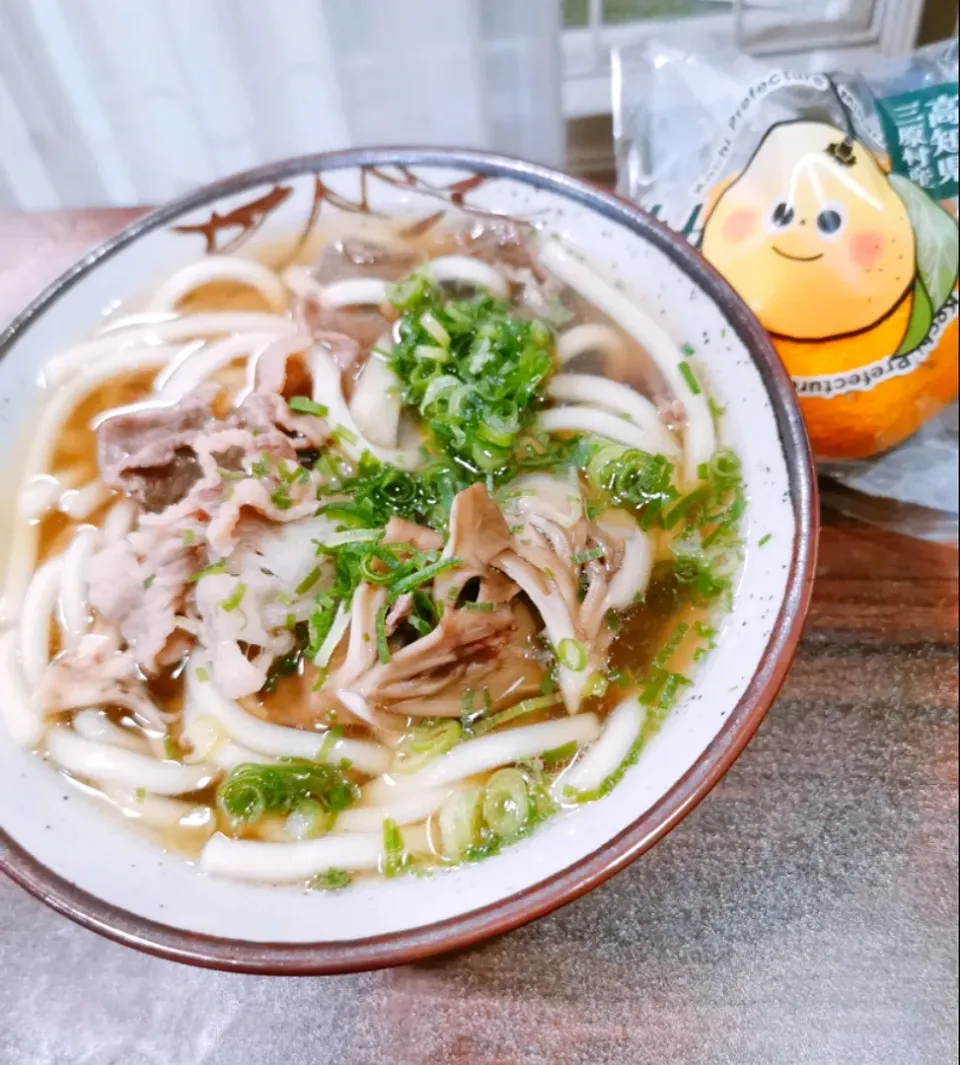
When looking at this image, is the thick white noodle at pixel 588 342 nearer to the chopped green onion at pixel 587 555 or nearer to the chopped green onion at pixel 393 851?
the chopped green onion at pixel 587 555

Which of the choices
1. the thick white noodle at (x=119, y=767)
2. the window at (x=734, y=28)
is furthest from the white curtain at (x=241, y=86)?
the thick white noodle at (x=119, y=767)

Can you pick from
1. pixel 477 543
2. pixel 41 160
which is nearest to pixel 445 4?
pixel 41 160

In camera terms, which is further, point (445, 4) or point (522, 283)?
point (445, 4)

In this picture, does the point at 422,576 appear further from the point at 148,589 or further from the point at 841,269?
the point at 841,269

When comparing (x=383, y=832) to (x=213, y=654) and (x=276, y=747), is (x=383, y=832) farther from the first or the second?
(x=213, y=654)

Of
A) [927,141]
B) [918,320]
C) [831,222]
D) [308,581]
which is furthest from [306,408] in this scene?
[927,141]

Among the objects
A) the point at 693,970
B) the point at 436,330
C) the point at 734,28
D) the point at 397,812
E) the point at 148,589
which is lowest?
the point at 693,970
